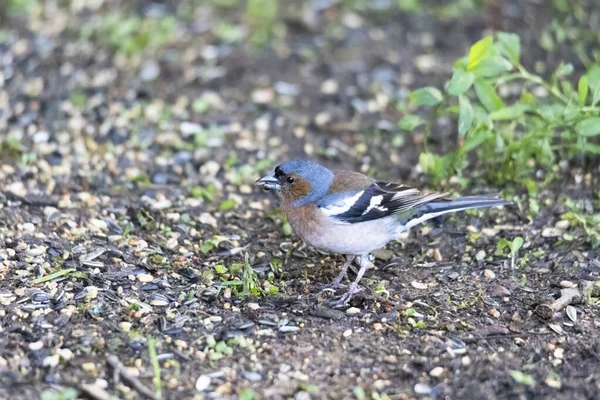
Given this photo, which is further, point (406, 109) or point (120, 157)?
point (406, 109)

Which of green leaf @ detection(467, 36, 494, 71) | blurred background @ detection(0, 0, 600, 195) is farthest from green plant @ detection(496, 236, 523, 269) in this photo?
green leaf @ detection(467, 36, 494, 71)

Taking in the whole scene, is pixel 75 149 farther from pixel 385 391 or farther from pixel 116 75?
pixel 385 391

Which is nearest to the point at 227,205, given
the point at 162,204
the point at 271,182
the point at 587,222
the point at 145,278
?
the point at 162,204

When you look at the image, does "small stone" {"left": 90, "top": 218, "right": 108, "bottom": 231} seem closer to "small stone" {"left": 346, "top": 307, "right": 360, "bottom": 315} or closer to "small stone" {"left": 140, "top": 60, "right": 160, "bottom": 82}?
"small stone" {"left": 346, "top": 307, "right": 360, "bottom": 315}

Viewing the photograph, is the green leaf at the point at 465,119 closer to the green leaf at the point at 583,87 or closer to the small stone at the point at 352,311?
the green leaf at the point at 583,87

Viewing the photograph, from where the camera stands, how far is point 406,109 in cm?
701

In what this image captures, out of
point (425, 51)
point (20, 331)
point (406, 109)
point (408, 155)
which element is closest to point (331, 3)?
point (425, 51)

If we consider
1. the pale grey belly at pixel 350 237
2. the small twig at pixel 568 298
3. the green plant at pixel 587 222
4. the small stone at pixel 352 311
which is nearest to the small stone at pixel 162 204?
the pale grey belly at pixel 350 237

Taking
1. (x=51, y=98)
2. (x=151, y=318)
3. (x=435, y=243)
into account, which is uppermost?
(x=51, y=98)

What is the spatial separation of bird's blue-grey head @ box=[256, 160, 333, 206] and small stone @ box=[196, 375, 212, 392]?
1406 mm

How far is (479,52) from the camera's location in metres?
4.92

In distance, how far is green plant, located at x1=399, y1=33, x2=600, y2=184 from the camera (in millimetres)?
4977

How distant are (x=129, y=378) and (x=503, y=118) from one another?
→ 2.97 metres

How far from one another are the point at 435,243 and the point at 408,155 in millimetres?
1295
